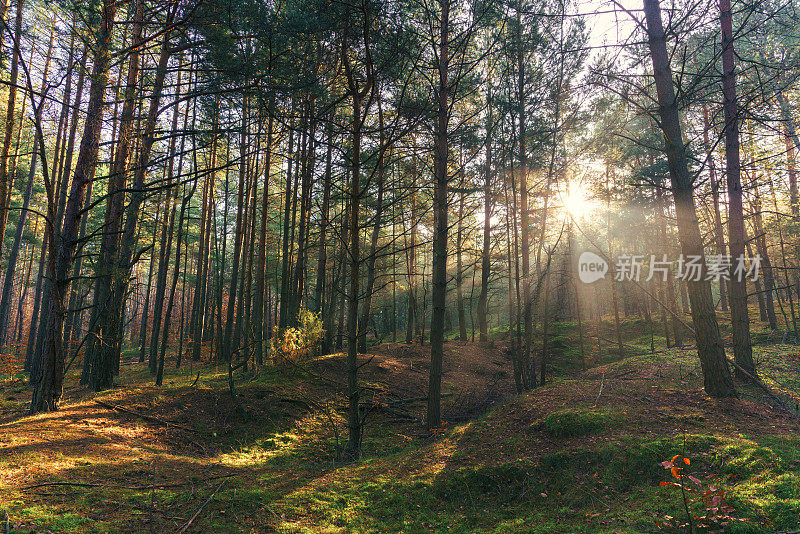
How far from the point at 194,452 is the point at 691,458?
21.0 ft

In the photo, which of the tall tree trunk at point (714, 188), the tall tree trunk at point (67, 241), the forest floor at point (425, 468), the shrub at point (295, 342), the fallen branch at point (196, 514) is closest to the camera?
the fallen branch at point (196, 514)

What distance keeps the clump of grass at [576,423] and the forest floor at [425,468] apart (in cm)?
2

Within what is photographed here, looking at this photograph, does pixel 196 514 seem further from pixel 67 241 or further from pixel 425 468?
pixel 67 241

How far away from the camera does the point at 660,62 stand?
5.67 meters

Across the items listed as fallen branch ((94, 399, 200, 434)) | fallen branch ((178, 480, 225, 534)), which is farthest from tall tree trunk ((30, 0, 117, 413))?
fallen branch ((178, 480, 225, 534))

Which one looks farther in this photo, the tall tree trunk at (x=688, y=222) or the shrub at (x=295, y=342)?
the shrub at (x=295, y=342)

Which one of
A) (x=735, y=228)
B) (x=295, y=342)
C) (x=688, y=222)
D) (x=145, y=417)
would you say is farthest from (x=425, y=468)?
(x=735, y=228)

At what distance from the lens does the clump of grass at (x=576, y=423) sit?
14.6 ft

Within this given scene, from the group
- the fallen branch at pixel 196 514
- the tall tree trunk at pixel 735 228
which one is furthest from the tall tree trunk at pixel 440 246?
the tall tree trunk at pixel 735 228

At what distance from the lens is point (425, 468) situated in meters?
4.27

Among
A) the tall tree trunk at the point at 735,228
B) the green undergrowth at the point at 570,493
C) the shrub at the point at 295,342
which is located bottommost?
the green undergrowth at the point at 570,493

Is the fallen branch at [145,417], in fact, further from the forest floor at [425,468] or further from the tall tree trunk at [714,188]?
the tall tree trunk at [714,188]

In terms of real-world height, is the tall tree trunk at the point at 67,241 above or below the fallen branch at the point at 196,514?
above

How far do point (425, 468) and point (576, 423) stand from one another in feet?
6.64
